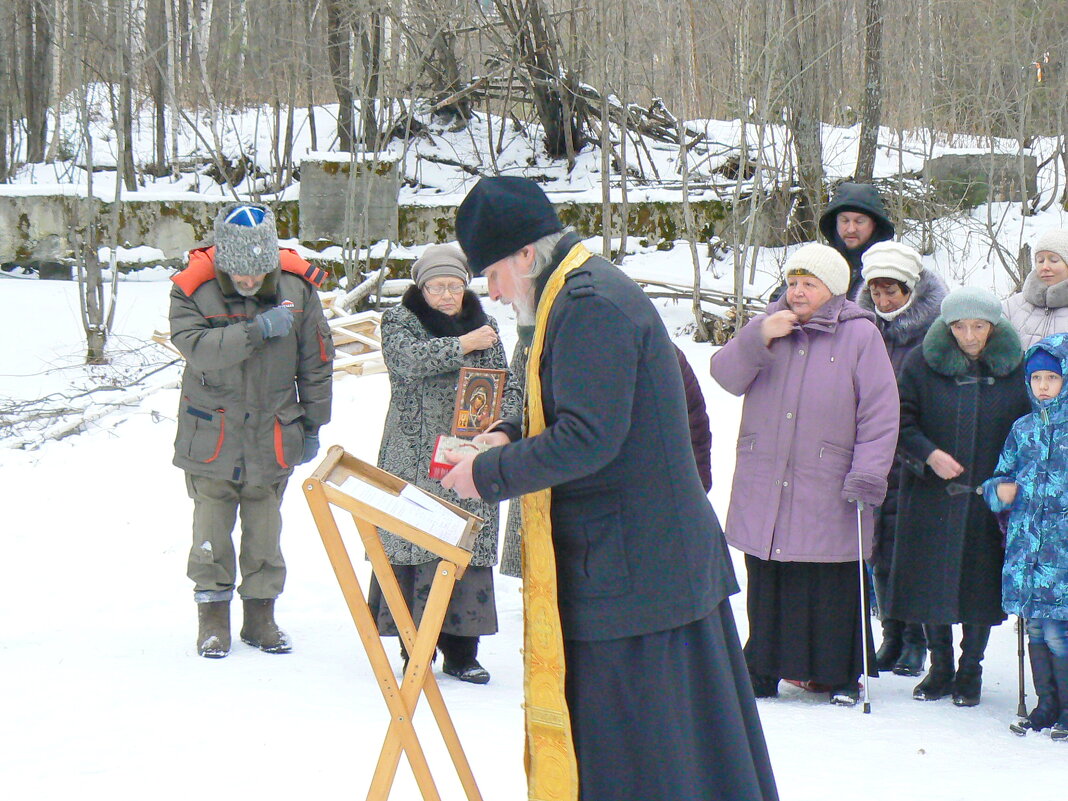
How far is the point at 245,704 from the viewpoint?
404 cm

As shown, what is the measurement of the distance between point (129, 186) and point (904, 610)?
13.6m

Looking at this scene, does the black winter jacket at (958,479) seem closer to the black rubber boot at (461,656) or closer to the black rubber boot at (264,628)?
the black rubber boot at (461,656)

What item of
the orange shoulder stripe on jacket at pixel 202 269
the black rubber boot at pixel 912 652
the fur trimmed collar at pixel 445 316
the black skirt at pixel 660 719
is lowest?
the black rubber boot at pixel 912 652

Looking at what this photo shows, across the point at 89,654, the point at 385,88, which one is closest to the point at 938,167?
the point at 385,88

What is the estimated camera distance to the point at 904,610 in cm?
459

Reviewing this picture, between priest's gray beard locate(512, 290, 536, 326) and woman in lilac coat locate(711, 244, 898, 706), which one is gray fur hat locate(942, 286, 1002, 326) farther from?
priest's gray beard locate(512, 290, 536, 326)

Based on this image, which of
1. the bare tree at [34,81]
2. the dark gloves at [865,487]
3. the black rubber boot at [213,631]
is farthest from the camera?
the bare tree at [34,81]

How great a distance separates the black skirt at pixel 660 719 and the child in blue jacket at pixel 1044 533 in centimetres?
201

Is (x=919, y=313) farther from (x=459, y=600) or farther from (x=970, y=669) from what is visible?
(x=459, y=600)

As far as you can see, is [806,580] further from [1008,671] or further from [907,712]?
[1008,671]

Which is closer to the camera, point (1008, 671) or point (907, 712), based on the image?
point (907, 712)

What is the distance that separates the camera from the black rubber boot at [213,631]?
15.3 feet

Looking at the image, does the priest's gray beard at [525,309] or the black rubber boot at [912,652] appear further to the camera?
the black rubber boot at [912,652]

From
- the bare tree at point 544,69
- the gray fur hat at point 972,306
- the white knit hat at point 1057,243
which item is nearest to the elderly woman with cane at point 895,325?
the gray fur hat at point 972,306
